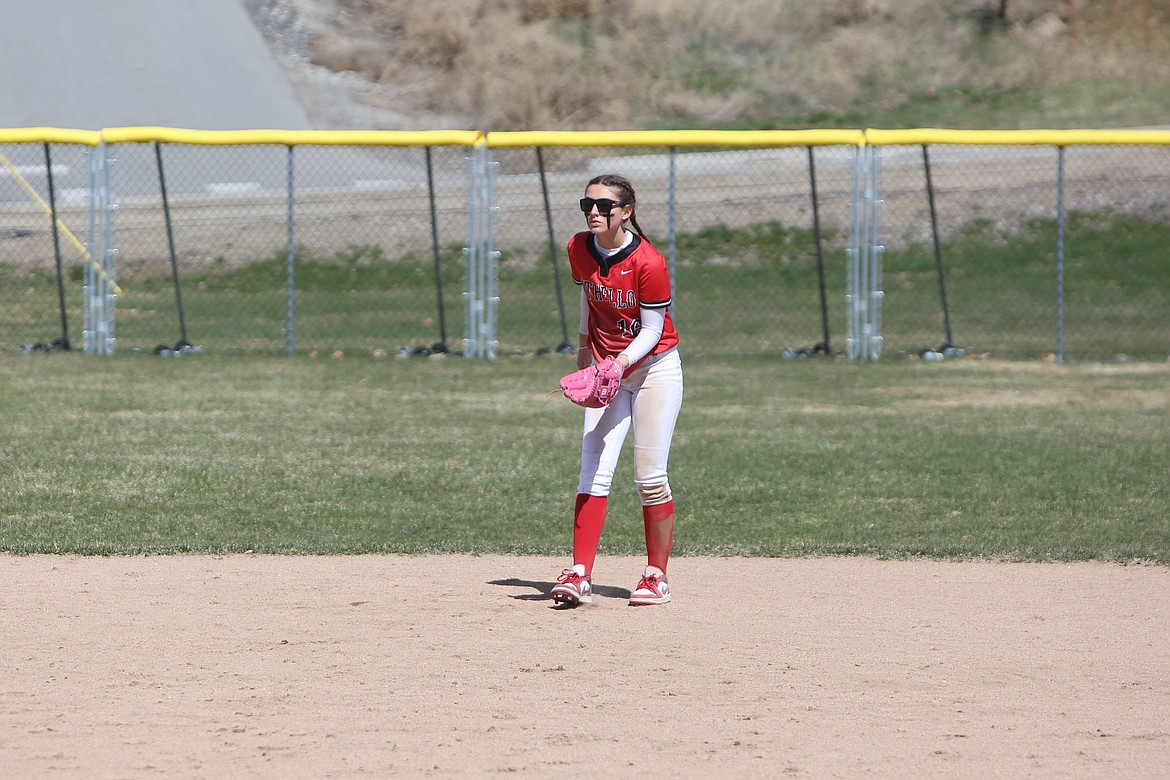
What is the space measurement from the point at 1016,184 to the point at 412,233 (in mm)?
11681

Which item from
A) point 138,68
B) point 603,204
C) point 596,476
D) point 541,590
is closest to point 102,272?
point 541,590

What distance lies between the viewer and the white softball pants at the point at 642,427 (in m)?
6.64

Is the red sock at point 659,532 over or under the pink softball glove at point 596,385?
under

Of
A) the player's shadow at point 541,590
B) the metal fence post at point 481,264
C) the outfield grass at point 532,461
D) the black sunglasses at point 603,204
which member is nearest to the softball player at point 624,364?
the black sunglasses at point 603,204

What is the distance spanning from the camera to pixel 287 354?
1633 cm

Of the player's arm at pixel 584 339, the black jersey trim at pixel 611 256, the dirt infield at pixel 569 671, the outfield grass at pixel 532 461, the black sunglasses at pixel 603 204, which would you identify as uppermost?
the black sunglasses at pixel 603 204

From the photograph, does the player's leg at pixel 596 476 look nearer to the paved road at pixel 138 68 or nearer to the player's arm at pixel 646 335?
the player's arm at pixel 646 335

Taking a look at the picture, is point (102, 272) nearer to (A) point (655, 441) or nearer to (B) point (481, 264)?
(B) point (481, 264)

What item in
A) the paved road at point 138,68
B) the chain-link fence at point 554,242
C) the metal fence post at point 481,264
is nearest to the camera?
the metal fence post at point 481,264

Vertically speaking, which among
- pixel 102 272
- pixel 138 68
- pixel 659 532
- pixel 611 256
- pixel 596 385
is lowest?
pixel 659 532

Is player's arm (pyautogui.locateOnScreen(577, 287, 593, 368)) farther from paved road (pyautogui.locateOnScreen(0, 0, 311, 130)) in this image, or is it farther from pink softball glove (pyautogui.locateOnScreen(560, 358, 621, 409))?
paved road (pyautogui.locateOnScreen(0, 0, 311, 130))

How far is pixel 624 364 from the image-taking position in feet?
20.7

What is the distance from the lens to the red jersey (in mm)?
6406

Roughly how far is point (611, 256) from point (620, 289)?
16 cm
